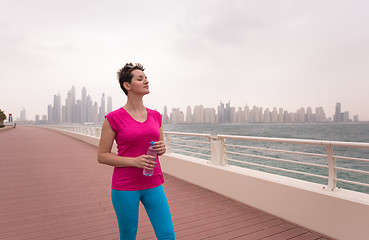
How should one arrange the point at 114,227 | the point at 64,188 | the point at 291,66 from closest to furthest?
1. the point at 114,227
2. the point at 64,188
3. the point at 291,66

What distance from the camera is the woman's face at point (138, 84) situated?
161cm

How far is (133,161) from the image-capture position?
1.45m

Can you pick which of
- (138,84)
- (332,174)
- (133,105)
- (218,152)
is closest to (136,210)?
(133,105)

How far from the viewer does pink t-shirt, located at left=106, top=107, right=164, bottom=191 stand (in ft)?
4.91

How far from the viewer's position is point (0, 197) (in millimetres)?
4777

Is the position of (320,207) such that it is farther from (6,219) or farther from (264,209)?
(6,219)

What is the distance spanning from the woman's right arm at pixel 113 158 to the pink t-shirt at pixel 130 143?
40 mm

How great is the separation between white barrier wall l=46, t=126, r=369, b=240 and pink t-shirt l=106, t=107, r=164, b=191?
2610 mm

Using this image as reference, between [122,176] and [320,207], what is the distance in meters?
2.86

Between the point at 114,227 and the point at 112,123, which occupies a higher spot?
the point at 112,123

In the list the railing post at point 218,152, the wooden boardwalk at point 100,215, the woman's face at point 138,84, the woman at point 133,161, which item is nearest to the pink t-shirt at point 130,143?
the woman at point 133,161

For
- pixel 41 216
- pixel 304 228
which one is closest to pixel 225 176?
pixel 304 228

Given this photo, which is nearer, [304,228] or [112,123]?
[112,123]

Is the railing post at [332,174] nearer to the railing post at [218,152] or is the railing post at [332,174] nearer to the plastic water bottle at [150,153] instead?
the railing post at [218,152]
